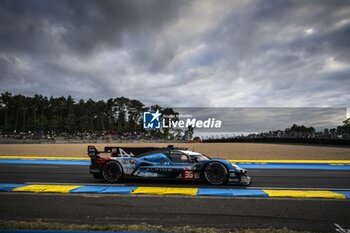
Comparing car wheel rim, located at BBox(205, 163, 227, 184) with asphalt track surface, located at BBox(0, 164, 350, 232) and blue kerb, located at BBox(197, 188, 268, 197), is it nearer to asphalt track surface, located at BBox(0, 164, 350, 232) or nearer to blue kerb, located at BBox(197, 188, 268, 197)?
blue kerb, located at BBox(197, 188, 268, 197)

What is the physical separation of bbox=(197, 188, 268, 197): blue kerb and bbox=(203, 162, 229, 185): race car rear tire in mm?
727

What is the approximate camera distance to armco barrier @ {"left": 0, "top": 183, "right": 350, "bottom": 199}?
21.4 feet

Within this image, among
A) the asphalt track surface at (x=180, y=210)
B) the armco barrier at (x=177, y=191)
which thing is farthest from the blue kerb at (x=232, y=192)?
the asphalt track surface at (x=180, y=210)

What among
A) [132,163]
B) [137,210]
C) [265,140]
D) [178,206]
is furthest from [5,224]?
[265,140]

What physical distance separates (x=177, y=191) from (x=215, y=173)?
149cm

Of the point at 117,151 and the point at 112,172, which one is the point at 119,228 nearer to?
the point at 112,172

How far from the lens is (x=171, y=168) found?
798 cm

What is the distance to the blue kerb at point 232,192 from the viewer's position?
6495mm

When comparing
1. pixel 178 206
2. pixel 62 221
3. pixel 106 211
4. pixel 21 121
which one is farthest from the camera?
pixel 21 121

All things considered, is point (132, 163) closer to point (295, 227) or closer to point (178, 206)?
point (178, 206)

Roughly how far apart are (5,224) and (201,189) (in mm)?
4450

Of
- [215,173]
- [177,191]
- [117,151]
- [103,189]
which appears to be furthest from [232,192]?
[117,151]

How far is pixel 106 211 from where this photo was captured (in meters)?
5.09

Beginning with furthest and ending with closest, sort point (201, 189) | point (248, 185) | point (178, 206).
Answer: point (248, 185) → point (201, 189) → point (178, 206)
